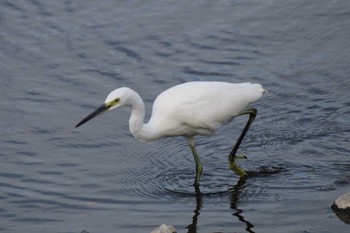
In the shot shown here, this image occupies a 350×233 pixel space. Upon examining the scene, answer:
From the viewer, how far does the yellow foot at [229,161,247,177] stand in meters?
8.77

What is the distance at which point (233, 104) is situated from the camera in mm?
8812

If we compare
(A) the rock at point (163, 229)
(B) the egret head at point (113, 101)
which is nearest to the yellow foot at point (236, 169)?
(B) the egret head at point (113, 101)

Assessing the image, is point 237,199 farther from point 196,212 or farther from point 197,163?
point 197,163

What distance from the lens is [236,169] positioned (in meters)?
8.77

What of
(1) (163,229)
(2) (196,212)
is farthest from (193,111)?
(1) (163,229)

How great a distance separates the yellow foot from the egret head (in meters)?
1.51

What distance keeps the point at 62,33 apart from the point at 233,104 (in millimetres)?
5094

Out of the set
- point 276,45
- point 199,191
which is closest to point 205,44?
point 276,45

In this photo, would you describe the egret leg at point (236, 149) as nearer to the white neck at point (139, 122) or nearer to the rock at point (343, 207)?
the white neck at point (139, 122)

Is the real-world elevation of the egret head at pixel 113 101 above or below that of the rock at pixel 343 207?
above

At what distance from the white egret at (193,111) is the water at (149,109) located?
50cm

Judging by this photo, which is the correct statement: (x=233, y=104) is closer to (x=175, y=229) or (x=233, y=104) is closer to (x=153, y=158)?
(x=153, y=158)

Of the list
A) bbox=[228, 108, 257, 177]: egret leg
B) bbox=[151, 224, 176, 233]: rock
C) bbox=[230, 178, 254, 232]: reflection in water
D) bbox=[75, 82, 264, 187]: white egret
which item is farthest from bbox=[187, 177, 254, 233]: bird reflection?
bbox=[151, 224, 176, 233]: rock

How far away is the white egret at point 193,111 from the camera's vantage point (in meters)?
8.41
